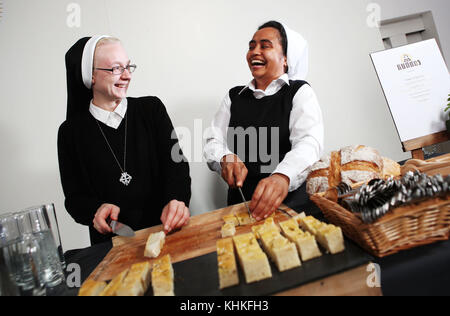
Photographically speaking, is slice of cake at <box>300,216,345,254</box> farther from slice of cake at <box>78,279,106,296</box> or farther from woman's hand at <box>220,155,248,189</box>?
Result: slice of cake at <box>78,279,106,296</box>

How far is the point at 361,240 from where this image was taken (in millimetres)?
807

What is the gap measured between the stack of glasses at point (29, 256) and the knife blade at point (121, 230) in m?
0.24

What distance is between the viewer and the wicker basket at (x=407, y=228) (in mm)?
730

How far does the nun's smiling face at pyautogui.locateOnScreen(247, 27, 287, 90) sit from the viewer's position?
6.09 feet

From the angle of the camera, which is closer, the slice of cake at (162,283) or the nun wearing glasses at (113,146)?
the slice of cake at (162,283)

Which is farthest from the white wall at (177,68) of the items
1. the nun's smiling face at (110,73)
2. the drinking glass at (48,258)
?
the drinking glass at (48,258)

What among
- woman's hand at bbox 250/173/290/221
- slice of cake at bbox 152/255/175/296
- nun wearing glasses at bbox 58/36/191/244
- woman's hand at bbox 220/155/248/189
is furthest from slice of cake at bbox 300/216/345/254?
nun wearing glasses at bbox 58/36/191/244

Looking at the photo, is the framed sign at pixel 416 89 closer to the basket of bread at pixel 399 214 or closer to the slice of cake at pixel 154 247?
the basket of bread at pixel 399 214

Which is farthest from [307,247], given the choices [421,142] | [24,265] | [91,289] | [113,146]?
[421,142]

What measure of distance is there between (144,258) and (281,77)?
1415 millimetres

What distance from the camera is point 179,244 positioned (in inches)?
45.9
